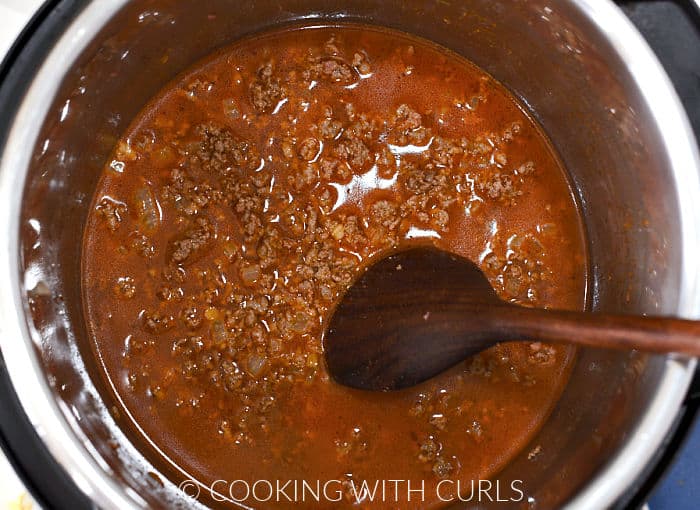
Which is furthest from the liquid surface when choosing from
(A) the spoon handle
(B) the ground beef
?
(A) the spoon handle

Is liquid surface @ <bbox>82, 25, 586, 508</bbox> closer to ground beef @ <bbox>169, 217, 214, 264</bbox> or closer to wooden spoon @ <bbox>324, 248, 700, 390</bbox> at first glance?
ground beef @ <bbox>169, 217, 214, 264</bbox>

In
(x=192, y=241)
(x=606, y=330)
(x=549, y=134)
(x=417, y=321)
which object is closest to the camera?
(x=606, y=330)

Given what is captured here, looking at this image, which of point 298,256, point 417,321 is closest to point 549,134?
point 417,321

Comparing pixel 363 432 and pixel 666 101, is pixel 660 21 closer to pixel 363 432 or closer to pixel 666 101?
pixel 666 101

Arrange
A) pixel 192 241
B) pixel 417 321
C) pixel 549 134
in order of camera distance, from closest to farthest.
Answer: pixel 417 321 → pixel 192 241 → pixel 549 134

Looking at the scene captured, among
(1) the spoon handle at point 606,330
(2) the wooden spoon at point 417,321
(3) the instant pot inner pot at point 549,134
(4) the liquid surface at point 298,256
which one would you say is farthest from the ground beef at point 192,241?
(1) the spoon handle at point 606,330

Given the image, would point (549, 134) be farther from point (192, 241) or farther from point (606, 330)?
point (192, 241)

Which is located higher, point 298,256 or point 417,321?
point 417,321

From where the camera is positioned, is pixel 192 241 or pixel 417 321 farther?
pixel 192 241
